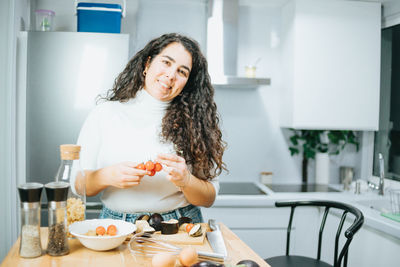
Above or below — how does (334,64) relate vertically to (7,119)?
above

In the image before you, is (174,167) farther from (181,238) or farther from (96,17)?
(96,17)

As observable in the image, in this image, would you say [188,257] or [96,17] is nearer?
[188,257]

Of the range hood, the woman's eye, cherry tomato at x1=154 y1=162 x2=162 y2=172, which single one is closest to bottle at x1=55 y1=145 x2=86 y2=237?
cherry tomato at x1=154 y1=162 x2=162 y2=172

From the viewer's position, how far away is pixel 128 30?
9.91 ft

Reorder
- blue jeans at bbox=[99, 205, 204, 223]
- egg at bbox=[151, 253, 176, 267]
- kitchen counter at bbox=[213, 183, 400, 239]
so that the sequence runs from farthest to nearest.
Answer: kitchen counter at bbox=[213, 183, 400, 239] < blue jeans at bbox=[99, 205, 204, 223] < egg at bbox=[151, 253, 176, 267]

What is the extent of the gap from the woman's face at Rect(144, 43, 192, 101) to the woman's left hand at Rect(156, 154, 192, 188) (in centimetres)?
35

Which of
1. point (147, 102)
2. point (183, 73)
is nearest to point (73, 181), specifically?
point (147, 102)

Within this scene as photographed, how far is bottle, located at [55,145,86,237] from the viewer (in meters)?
1.12

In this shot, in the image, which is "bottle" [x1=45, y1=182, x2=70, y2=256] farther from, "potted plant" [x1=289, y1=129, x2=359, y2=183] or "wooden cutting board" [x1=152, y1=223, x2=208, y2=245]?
"potted plant" [x1=289, y1=129, x2=359, y2=183]

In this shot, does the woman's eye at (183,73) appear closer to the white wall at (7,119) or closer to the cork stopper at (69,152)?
the cork stopper at (69,152)

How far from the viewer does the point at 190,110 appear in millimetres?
1687

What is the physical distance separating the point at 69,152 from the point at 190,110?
696 millimetres

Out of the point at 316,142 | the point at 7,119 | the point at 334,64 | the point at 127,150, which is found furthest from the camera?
the point at 316,142

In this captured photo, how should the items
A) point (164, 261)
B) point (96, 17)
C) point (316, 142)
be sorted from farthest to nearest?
point (316, 142) → point (96, 17) → point (164, 261)
